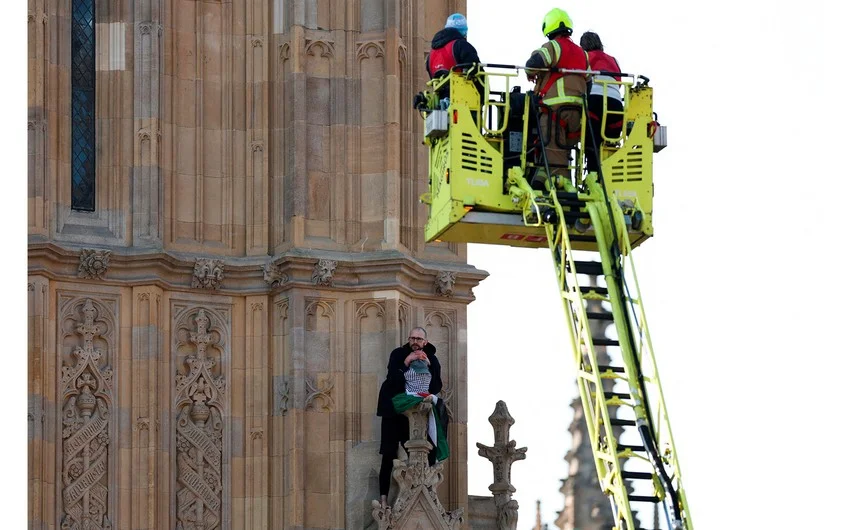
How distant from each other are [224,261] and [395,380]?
94.2 inches

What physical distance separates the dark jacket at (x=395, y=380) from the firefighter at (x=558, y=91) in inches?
113

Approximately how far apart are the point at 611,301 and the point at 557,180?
182cm

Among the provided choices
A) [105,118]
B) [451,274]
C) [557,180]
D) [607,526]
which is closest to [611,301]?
[557,180]

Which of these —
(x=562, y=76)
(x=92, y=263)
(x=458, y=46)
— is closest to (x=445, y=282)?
(x=458, y=46)

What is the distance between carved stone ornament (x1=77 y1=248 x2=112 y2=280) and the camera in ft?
100

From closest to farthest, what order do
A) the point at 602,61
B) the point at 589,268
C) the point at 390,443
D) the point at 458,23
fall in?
1. the point at 589,268
2. the point at 602,61
3. the point at 458,23
4. the point at 390,443

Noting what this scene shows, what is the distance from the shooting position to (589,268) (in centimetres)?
2780

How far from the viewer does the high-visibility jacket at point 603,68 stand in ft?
94.7

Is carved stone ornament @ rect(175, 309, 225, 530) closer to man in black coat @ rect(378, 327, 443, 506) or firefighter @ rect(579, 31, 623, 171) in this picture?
man in black coat @ rect(378, 327, 443, 506)

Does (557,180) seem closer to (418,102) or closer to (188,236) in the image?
(418,102)

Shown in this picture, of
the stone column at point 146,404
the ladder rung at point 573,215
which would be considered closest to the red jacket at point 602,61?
the ladder rung at point 573,215

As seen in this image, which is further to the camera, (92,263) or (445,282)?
(445,282)

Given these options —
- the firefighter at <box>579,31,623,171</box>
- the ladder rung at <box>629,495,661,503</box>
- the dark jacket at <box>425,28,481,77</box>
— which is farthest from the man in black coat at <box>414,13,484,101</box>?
the ladder rung at <box>629,495,661,503</box>

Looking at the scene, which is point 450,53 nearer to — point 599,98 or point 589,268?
point 599,98
